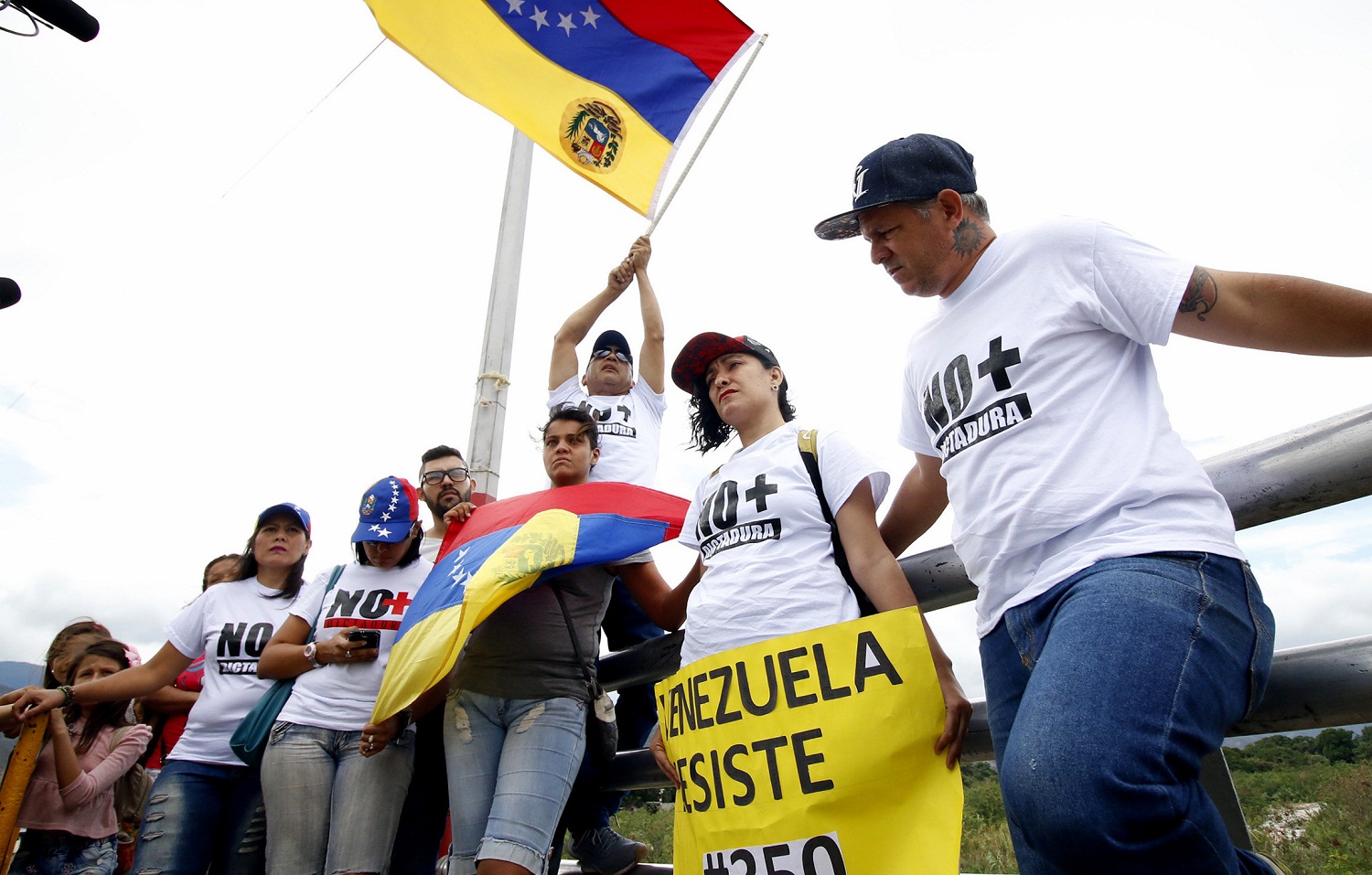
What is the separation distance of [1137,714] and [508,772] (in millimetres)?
1937

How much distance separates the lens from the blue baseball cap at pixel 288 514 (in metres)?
3.96

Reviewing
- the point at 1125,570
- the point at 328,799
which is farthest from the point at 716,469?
the point at 328,799

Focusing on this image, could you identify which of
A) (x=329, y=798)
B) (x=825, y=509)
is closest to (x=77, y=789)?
(x=329, y=798)

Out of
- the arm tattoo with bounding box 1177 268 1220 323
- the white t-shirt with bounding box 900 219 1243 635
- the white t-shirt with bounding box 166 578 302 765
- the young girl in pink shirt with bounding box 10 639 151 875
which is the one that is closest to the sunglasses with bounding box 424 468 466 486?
the white t-shirt with bounding box 166 578 302 765

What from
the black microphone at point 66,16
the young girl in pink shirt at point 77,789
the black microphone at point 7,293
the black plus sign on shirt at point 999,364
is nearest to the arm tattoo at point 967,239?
the black plus sign on shirt at point 999,364

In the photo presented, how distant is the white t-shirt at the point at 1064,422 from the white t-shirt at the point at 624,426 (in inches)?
85.6

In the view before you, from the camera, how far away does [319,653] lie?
3.27 metres

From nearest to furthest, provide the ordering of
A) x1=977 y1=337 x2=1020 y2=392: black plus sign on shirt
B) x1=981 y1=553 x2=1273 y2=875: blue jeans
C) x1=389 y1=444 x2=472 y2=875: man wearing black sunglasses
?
x1=981 y1=553 x2=1273 y2=875: blue jeans, x1=977 y1=337 x2=1020 y2=392: black plus sign on shirt, x1=389 y1=444 x2=472 y2=875: man wearing black sunglasses

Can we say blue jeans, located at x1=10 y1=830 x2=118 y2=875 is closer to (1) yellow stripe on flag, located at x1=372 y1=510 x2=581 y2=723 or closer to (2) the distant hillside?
(2) the distant hillside

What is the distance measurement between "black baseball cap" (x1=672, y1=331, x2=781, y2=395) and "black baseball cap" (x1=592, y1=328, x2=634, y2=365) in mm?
1451

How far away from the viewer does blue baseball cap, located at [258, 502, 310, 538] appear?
13.0ft

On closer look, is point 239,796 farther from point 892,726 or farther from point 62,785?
point 892,726

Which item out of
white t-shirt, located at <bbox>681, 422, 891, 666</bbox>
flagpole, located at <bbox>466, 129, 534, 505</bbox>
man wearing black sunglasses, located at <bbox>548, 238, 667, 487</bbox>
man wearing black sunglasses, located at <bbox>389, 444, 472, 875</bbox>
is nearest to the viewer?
white t-shirt, located at <bbox>681, 422, 891, 666</bbox>

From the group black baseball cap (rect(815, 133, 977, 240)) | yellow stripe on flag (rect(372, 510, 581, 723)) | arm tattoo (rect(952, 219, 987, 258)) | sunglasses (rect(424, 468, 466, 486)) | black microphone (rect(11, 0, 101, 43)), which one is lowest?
yellow stripe on flag (rect(372, 510, 581, 723))
